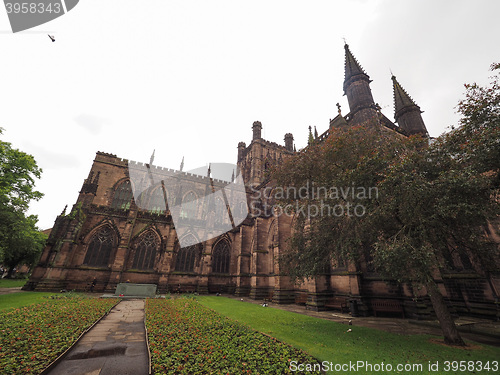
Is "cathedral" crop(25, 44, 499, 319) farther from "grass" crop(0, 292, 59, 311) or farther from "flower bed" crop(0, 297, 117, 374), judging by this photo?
"flower bed" crop(0, 297, 117, 374)

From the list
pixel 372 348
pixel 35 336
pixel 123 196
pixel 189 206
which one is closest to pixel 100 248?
pixel 123 196

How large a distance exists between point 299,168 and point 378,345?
24.2 ft

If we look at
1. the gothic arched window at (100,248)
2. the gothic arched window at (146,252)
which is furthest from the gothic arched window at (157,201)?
the gothic arched window at (100,248)

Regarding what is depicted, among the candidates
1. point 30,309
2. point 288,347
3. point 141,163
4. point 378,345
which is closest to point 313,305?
point 378,345

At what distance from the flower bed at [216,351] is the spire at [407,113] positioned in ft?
78.8

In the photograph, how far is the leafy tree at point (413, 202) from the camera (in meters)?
6.07

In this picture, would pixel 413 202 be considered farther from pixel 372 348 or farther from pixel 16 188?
pixel 16 188

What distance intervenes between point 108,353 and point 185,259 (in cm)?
1910

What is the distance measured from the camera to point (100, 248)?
21438 millimetres

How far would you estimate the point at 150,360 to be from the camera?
188 inches

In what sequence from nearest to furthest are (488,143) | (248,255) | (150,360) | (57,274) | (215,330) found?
(150,360), (488,143), (215,330), (57,274), (248,255)

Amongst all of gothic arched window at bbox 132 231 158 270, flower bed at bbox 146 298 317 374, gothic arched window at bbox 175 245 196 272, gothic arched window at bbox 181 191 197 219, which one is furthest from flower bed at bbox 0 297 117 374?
gothic arched window at bbox 181 191 197 219

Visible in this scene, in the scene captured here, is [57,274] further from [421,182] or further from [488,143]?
[488,143]

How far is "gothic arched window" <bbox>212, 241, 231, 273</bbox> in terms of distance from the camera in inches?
986
